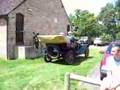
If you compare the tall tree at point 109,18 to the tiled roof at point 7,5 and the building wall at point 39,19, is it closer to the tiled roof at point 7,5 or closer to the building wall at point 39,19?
the building wall at point 39,19

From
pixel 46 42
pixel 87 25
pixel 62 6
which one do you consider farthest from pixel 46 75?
pixel 87 25

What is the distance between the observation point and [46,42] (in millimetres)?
20547

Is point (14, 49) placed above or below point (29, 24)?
below

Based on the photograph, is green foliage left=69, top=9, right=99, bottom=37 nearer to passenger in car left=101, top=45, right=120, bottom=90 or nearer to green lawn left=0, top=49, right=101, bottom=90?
green lawn left=0, top=49, right=101, bottom=90

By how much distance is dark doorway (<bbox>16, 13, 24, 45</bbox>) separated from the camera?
2478 cm

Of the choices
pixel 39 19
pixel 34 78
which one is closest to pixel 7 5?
pixel 39 19

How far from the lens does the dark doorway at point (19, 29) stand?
24.8m

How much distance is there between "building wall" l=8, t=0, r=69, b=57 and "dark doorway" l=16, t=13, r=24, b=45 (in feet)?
0.80

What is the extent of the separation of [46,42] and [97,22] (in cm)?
5393

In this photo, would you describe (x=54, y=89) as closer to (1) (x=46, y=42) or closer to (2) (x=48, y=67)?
(2) (x=48, y=67)

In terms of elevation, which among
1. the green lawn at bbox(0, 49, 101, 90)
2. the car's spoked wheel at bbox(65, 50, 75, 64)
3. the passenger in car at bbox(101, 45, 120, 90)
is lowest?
the green lawn at bbox(0, 49, 101, 90)

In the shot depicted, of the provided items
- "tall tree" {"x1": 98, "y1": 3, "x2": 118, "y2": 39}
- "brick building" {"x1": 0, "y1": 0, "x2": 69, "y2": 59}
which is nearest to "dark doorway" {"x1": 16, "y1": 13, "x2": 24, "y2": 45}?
"brick building" {"x1": 0, "y1": 0, "x2": 69, "y2": 59}

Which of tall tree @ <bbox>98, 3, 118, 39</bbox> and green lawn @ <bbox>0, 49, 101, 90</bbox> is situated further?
tall tree @ <bbox>98, 3, 118, 39</bbox>

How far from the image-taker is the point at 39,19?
26688 millimetres
